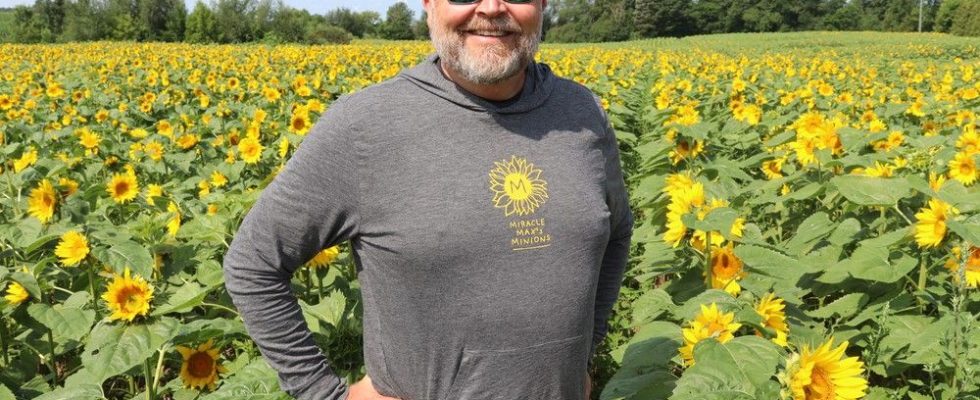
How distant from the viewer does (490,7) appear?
1.71 metres

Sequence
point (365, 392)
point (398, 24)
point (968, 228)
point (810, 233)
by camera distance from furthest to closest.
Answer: point (398, 24) → point (810, 233) → point (968, 228) → point (365, 392)

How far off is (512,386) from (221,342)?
1.06 metres

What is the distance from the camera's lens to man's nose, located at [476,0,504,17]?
5.62 feet

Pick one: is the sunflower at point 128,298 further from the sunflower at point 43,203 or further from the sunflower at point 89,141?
the sunflower at point 89,141

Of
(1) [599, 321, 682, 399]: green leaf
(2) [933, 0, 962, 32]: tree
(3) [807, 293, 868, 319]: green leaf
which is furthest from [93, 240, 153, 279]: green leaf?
(2) [933, 0, 962, 32]: tree

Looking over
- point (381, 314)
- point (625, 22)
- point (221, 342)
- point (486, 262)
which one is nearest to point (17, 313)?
point (221, 342)

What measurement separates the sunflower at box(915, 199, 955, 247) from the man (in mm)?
1149

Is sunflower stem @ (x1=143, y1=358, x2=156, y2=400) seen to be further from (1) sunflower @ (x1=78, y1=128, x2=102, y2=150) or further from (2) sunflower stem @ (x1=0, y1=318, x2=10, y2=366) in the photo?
(1) sunflower @ (x1=78, y1=128, x2=102, y2=150)

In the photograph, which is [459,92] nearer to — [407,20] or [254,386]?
[254,386]

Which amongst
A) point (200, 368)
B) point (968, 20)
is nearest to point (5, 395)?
point (200, 368)

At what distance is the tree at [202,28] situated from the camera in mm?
37438

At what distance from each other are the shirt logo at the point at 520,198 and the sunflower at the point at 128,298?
3.36ft

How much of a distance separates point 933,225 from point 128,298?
233cm

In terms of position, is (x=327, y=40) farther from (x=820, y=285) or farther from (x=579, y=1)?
Answer: (x=579, y=1)
